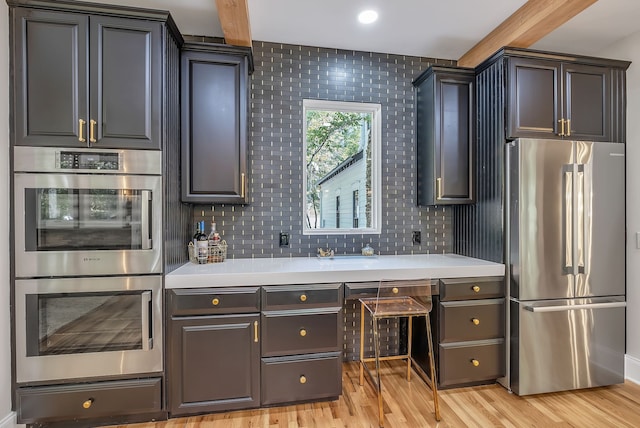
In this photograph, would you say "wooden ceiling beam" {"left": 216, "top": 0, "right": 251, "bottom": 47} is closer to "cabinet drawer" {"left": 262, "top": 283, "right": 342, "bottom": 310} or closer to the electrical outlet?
the electrical outlet

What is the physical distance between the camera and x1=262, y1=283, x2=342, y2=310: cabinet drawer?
198 cm

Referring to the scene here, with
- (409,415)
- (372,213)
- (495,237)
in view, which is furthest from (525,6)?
(409,415)

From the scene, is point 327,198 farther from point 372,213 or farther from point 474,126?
point 474,126

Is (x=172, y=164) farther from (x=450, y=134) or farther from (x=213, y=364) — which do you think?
(x=450, y=134)

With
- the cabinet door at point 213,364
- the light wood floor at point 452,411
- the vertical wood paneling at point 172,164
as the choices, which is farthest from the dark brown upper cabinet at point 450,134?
the vertical wood paneling at point 172,164

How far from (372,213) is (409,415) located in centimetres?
154

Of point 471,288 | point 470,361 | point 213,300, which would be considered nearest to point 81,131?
point 213,300

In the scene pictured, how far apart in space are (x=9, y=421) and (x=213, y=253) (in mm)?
1392

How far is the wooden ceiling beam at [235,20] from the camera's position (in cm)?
190

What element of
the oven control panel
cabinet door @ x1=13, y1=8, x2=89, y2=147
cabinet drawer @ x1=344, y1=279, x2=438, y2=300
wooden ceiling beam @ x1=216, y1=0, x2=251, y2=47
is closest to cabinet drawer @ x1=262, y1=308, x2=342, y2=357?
cabinet drawer @ x1=344, y1=279, x2=438, y2=300

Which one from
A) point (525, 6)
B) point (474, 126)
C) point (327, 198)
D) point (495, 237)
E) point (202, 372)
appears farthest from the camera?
point (327, 198)

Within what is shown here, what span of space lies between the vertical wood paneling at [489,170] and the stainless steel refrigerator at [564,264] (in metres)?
0.08

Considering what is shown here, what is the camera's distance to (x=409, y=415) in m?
2.01

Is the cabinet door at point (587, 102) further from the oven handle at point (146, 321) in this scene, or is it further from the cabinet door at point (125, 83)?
the oven handle at point (146, 321)
